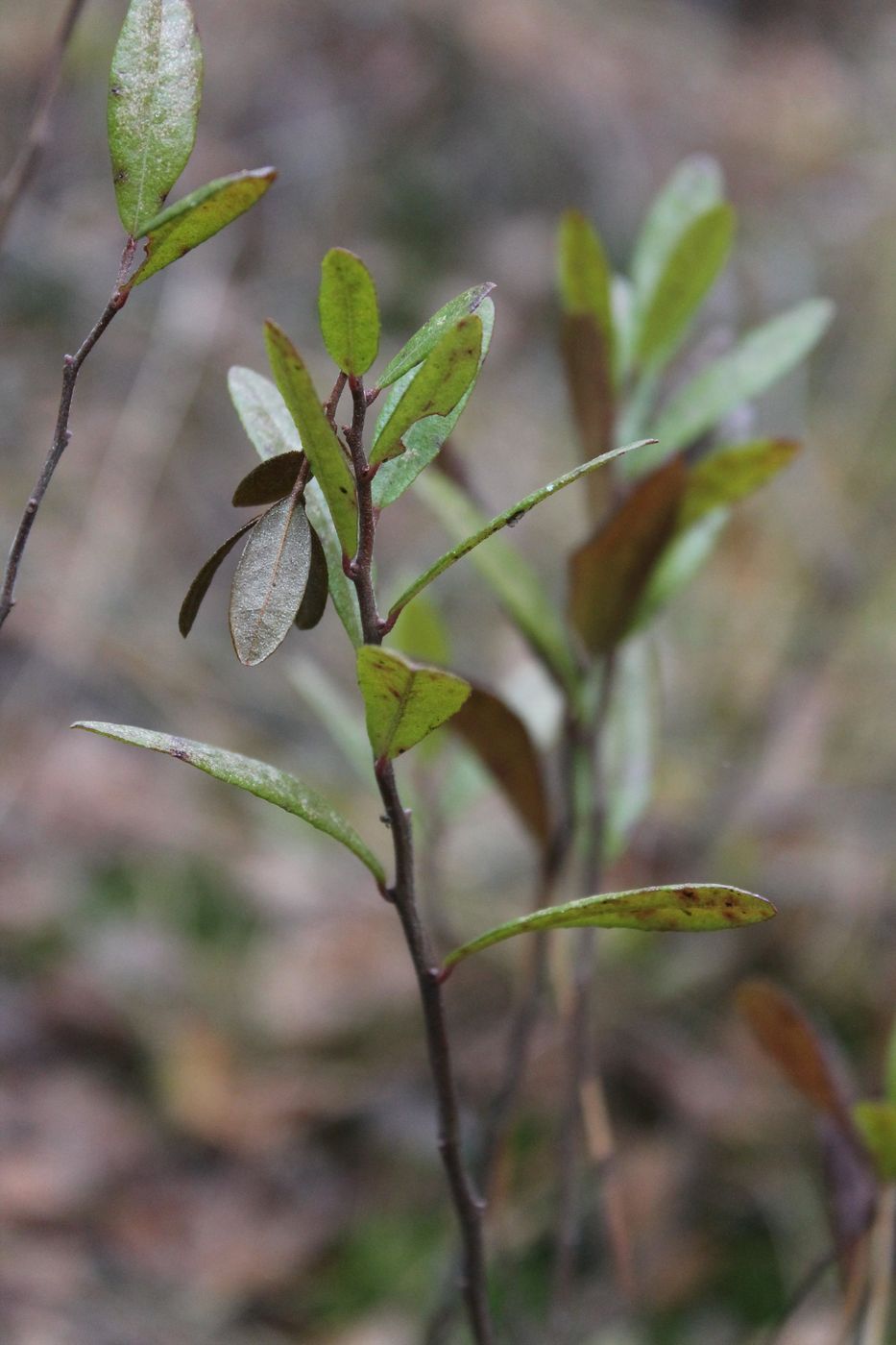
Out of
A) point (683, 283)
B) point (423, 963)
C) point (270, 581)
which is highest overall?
point (683, 283)

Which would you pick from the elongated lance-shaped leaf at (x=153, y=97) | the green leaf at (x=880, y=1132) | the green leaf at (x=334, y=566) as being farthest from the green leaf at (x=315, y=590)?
the green leaf at (x=880, y=1132)

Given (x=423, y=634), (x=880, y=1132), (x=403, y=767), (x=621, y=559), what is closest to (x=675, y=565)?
(x=621, y=559)

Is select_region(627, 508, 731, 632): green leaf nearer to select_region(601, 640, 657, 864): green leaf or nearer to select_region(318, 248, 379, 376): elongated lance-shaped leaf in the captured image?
select_region(601, 640, 657, 864): green leaf

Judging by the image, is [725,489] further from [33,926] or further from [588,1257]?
[33,926]

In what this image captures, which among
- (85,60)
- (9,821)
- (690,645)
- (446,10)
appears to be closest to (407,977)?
(9,821)

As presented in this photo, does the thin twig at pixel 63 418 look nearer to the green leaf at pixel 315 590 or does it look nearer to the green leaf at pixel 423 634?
the green leaf at pixel 315 590

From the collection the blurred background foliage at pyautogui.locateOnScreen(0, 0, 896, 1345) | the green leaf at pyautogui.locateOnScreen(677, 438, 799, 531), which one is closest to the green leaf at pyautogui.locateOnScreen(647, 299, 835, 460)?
the green leaf at pyautogui.locateOnScreen(677, 438, 799, 531)

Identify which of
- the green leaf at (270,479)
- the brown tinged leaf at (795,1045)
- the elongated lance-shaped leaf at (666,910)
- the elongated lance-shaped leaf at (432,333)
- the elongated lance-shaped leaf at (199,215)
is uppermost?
the elongated lance-shaped leaf at (199,215)

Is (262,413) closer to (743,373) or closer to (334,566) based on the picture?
(334,566)
